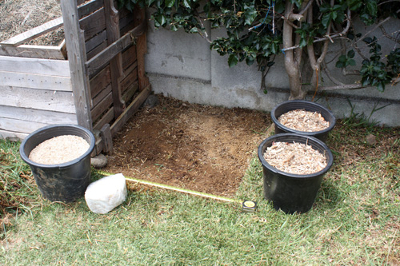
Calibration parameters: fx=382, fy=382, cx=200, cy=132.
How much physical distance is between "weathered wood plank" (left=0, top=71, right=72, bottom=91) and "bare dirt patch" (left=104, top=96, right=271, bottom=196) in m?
0.92

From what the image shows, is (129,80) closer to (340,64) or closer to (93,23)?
(93,23)

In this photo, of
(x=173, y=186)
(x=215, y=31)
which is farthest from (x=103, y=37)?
(x=173, y=186)

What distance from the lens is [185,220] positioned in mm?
3189

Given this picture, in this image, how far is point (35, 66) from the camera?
3.50m

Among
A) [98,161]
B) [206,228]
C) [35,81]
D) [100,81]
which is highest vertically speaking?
[35,81]

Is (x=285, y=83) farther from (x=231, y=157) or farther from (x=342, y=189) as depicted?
(x=342, y=189)

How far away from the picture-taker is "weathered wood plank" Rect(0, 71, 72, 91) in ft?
11.5

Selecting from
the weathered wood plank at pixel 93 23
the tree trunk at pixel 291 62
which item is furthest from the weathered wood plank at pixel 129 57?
the tree trunk at pixel 291 62

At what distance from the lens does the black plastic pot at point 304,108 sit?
3.53 m

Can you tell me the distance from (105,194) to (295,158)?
164 cm

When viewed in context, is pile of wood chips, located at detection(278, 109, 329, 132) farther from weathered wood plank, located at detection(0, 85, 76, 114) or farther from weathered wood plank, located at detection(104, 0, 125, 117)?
weathered wood plank, located at detection(0, 85, 76, 114)

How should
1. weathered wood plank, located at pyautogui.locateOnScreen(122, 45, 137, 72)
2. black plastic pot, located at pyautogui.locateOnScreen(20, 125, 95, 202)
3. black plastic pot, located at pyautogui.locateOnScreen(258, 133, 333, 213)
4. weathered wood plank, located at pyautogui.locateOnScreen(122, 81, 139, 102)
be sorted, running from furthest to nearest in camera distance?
weathered wood plank, located at pyautogui.locateOnScreen(122, 81, 139, 102), weathered wood plank, located at pyautogui.locateOnScreen(122, 45, 137, 72), black plastic pot, located at pyautogui.locateOnScreen(20, 125, 95, 202), black plastic pot, located at pyautogui.locateOnScreen(258, 133, 333, 213)

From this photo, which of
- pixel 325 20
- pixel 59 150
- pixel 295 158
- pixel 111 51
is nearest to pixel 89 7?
pixel 111 51

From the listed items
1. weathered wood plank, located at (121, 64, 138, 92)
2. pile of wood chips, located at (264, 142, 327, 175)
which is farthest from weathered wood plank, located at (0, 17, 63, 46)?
pile of wood chips, located at (264, 142, 327, 175)
